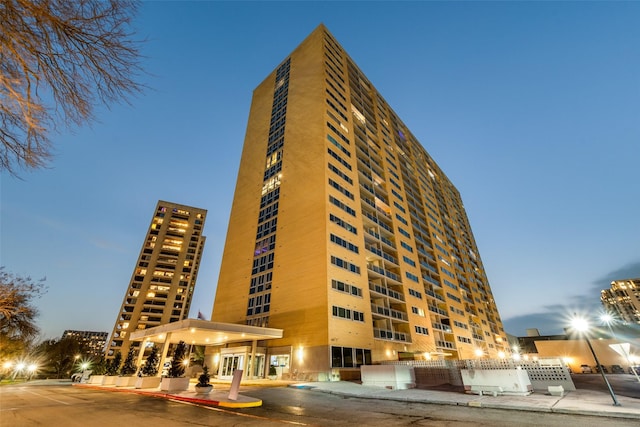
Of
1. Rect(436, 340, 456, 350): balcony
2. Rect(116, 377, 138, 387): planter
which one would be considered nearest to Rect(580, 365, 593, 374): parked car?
Rect(436, 340, 456, 350): balcony

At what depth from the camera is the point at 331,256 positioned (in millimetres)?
31594

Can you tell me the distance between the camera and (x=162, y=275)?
90312mm

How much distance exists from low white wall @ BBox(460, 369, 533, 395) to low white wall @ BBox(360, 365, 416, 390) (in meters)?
5.10

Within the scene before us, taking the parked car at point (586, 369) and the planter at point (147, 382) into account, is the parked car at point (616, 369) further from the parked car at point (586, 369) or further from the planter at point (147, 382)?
the planter at point (147, 382)

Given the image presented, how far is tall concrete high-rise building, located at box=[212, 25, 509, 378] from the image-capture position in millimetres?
30484

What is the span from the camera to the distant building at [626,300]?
12382cm

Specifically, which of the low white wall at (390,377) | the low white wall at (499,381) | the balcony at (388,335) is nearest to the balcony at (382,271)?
the balcony at (388,335)

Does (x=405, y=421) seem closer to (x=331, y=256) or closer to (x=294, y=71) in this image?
(x=331, y=256)

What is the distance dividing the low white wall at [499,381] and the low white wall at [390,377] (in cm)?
510

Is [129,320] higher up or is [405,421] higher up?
[129,320]

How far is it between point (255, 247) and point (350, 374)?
2185cm

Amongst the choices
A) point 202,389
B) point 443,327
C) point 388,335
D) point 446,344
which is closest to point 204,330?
point 202,389

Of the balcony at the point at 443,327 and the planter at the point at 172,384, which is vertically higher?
the balcony at the point at 443,327

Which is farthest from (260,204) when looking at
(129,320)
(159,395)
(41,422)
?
(129,320)
